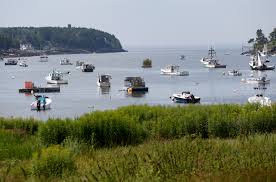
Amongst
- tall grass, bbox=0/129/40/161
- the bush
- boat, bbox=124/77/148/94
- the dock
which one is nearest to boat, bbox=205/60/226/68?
boat, bbox=124/77/148/94

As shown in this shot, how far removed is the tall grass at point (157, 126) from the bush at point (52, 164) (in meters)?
5.03

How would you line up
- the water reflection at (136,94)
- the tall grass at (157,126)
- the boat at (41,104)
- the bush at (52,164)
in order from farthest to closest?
1. the water reflection at (136,94)
2. the boat at (41,104)
3. the tall grass at (157,126)
4. the bush at (52,164)

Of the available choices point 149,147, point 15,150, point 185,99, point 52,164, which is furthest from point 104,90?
point 52,164

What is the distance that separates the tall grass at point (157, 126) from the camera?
1736cm

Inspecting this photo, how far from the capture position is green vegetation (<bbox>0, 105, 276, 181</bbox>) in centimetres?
788

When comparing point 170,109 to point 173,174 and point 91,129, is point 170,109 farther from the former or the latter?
point 173,174

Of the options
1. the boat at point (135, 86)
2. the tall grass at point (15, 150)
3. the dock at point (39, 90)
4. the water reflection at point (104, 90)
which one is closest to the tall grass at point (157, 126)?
the tall grass at point (15, 150)

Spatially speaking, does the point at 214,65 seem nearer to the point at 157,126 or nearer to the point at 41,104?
the point at 41,104

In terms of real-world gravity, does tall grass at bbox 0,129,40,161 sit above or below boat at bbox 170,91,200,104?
above

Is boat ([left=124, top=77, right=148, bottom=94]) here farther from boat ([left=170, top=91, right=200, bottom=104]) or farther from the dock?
boat ([left=170, top=91, right=200, bottom=104])

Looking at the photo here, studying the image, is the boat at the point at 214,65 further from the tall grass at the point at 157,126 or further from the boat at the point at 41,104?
the tall grass at the point at 157,126

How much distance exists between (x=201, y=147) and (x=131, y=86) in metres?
93.0

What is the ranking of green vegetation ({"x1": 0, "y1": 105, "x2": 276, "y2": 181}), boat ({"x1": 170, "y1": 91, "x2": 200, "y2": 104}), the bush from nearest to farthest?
green vegetation ({"x1": 0, "y1": 105, "x2": 276, "y2": 181}) < the bush < boat ({"x1": 170, "y1": 91, "x2": 200, "y2": 104})

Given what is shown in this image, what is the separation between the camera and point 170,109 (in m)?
23.5
